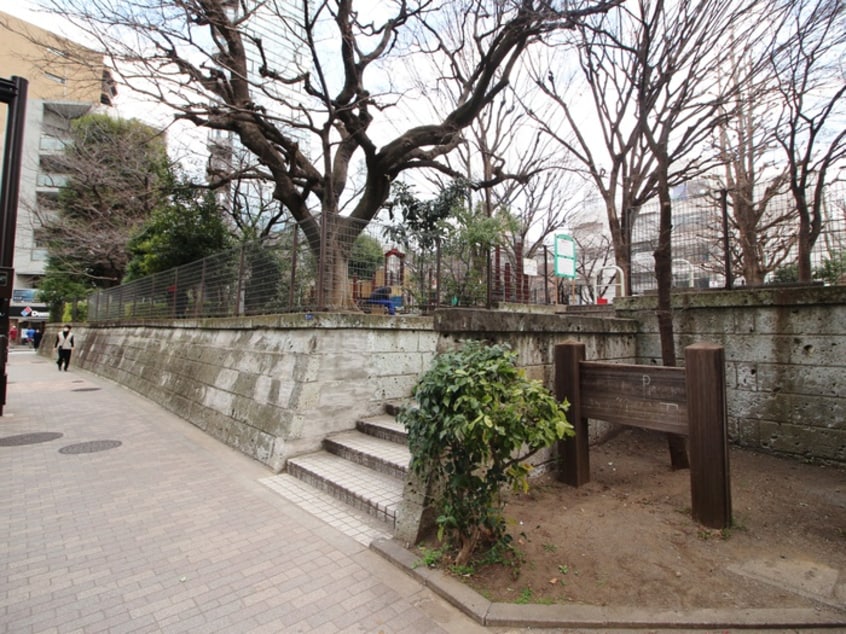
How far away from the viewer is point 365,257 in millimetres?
5973

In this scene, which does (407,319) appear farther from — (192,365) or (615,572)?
(192,365)

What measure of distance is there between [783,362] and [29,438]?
10.0m

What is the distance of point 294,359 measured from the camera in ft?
16.6

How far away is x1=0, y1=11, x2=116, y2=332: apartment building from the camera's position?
6809mm

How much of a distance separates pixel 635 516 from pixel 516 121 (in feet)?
45.3

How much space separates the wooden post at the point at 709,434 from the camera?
3066mm

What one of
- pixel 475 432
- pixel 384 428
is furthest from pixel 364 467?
pixel 475 432

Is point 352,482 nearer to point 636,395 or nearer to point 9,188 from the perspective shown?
point 636,395

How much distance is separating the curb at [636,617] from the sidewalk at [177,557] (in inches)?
5.1

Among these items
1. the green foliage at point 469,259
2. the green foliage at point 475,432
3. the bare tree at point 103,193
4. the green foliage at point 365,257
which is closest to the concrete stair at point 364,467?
the green foliage at point 475,432

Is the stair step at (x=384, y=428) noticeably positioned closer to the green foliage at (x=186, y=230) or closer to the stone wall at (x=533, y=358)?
the stone wall at (x=533, y=358)

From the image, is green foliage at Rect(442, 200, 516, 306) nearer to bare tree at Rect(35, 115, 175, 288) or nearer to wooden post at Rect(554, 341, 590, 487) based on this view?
wooden post at Rect(554, 341, 590, 487)

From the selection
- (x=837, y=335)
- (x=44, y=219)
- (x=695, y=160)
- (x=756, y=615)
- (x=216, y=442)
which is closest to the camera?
(x=756, y=615)

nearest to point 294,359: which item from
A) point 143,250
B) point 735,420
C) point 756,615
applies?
point 756,615
